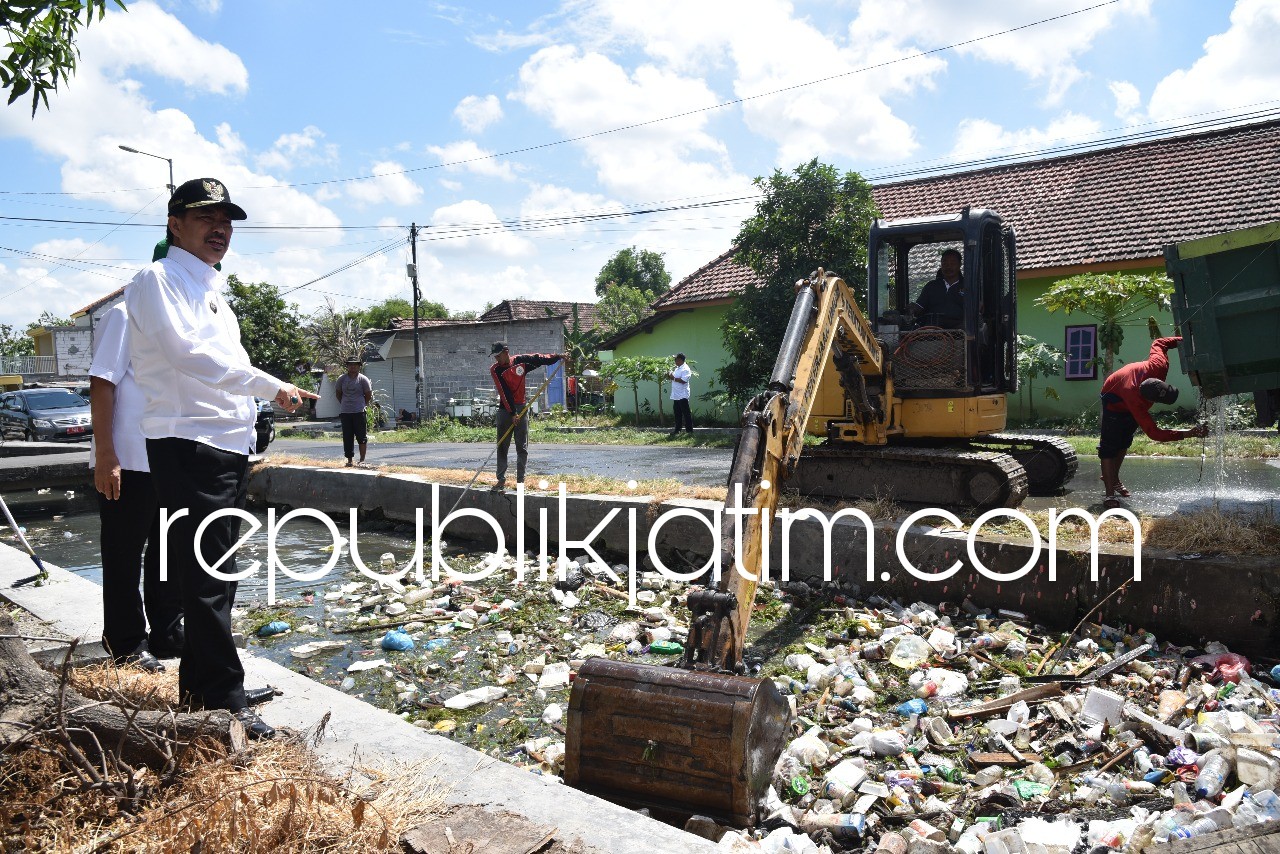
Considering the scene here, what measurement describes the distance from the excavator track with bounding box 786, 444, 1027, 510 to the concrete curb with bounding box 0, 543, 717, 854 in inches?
175

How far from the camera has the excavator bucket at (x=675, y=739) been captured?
10.1 ft

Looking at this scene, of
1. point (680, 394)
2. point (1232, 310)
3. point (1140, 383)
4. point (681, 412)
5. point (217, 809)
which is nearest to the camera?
point (217, 809)

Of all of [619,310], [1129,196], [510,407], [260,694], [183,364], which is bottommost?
[260,694]

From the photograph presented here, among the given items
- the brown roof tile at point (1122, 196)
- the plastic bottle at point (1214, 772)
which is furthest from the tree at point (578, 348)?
the plastic bottle at point (1214, 772)

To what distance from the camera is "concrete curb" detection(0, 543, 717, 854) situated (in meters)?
2.41

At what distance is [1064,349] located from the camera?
16484 millimetres

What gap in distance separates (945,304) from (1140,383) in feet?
5.18

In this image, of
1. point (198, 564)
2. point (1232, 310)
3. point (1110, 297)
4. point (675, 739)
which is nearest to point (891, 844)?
point (675, 739)

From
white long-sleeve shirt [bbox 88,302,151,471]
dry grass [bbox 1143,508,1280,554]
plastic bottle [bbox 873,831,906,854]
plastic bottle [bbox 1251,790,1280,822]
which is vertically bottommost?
plastic bottle [bbox 873,831,906,854]

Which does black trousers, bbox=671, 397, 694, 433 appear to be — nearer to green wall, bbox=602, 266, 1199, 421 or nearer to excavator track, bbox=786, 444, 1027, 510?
green wall, bbox=602, 266, 1199, 421

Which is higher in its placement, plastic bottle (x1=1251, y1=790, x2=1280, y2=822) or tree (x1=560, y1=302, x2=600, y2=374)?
→ tree (x1=560, y1=302, x2=600, y2=374)

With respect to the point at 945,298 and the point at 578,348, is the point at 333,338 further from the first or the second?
the point at 945,298

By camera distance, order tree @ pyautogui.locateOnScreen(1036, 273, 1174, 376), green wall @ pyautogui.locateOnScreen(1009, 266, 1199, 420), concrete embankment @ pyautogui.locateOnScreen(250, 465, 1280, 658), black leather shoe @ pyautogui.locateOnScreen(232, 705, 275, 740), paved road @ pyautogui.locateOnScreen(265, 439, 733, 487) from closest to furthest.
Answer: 1. black leather shoe @ pyautogui.locateOnScreen(232, 705, 275, 740)
2. concrete embankment @ pyautogui.locateOnScreen(250, 465, 1280, 658)
3. paved road @ pyautogui.locateOnScreen(265, 439, 733, 487)
4. tree @ pyautogui.locateOnScreen(1036, 273, 1174, 376)
5. green wall @ pyautogui.locateOnScreen(1009, 266, 1199, 420)

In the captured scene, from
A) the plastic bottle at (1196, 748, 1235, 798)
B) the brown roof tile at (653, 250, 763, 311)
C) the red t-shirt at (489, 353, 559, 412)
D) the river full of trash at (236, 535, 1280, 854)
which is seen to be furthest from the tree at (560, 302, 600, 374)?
the plastic bottle at (1196, 748, 1235, 798)
